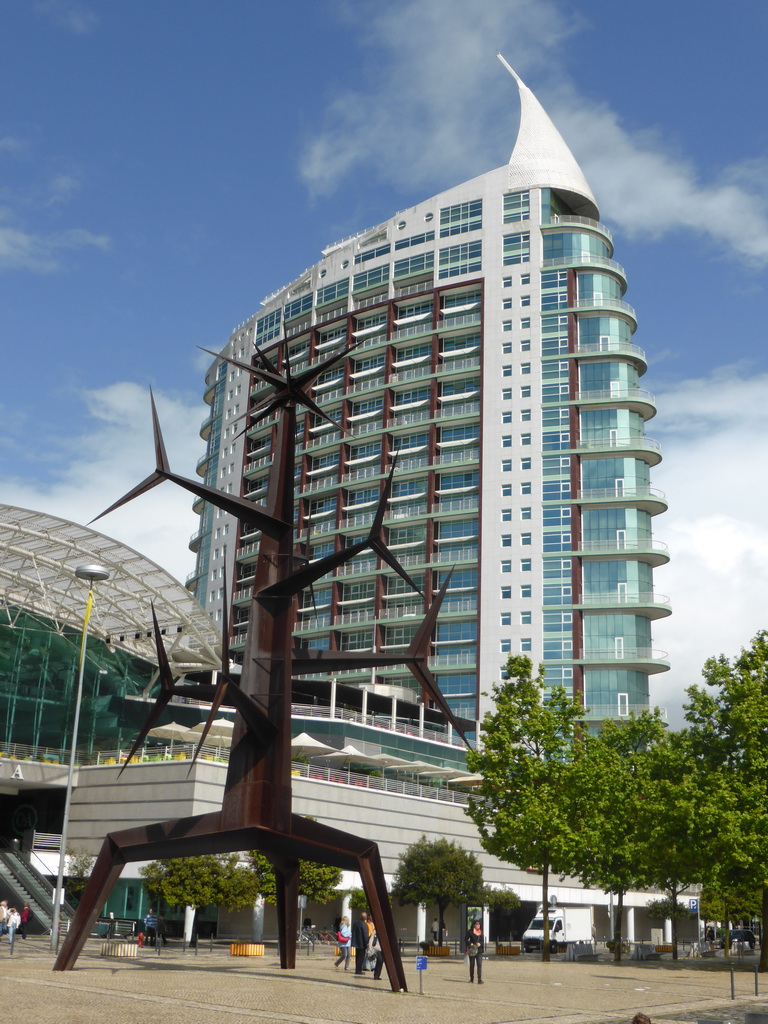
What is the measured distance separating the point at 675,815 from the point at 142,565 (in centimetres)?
3224

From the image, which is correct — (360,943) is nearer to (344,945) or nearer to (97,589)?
(344,945)

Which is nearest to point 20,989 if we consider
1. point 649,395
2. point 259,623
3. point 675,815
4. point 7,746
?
point 259,623

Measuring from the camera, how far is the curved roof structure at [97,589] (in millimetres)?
55031

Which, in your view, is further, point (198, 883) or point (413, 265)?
point (413, 265)

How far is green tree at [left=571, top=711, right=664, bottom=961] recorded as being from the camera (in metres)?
43.2

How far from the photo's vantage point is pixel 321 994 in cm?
2253

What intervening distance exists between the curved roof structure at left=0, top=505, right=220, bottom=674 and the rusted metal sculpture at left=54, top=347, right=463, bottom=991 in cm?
3198

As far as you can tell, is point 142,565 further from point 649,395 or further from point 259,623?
point 649,395

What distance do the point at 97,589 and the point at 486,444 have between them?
51.8 metres

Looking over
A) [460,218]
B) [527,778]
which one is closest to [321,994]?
[527,778]

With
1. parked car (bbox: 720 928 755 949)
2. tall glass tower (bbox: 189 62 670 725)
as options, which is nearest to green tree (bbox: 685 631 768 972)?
parked car (bbox: 720 928 755 949)

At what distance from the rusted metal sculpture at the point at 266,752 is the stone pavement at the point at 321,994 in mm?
2052

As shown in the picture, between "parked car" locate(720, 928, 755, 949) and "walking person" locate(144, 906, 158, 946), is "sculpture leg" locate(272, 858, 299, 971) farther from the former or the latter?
"parked car" locate(720, 928, 755, 949)

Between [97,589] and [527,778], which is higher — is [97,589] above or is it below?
above
